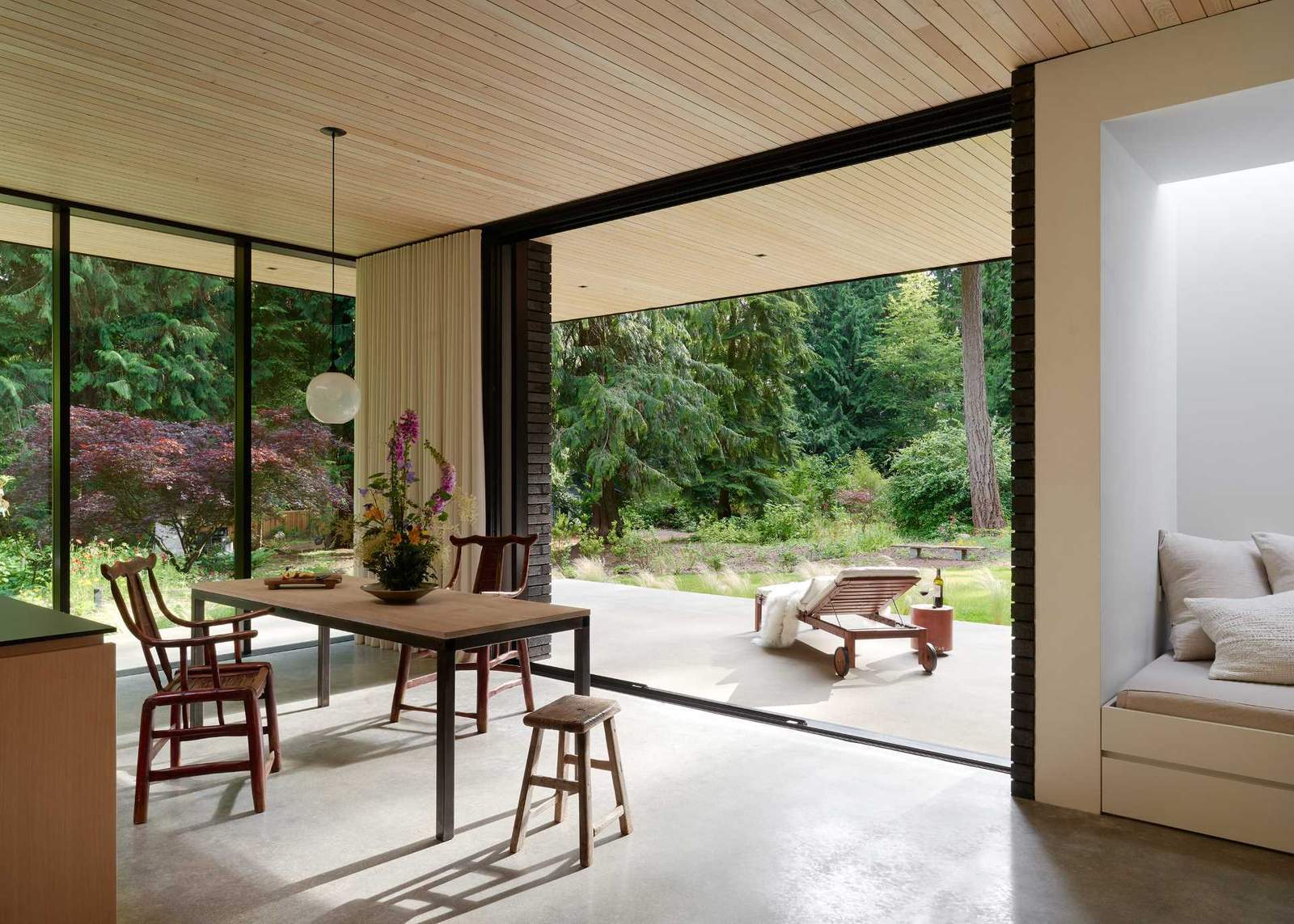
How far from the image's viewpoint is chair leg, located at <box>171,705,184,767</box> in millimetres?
3609

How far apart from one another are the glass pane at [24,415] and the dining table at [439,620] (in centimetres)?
264

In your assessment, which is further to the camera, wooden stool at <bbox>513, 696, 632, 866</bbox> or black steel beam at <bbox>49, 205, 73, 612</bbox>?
black steel beam at <bbox>49, 205, 73, 612</bbox>

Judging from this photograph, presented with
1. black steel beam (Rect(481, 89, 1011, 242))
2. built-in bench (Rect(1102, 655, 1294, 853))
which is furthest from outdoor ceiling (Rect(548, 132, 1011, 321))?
built-in bench (Rect(1102, 655, 1294, 853))

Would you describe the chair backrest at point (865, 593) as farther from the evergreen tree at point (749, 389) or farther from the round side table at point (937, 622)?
the evergreen tree at point (749, 389)

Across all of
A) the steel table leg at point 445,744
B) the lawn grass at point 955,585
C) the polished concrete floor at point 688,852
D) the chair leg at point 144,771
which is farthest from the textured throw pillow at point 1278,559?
the lawn grass at point 955,585

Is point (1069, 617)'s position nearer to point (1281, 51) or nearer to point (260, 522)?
point (1281, 51)

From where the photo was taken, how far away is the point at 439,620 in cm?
328

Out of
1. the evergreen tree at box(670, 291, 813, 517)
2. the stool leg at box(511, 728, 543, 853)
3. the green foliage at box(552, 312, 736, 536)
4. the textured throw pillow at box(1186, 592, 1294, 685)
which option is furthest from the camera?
the evergreen tree at box(670, 291, 813, 517)

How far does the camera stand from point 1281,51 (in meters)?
2.89

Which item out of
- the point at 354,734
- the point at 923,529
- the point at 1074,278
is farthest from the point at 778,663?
the point at 923,529

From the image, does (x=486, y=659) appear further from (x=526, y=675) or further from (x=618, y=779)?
(x=618, y=779)

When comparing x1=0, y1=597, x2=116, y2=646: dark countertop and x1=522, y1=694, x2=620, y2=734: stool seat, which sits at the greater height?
x1=0, y1=597, x2=116, y2=646: dark countertop

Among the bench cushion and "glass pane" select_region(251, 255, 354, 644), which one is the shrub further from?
the bench cushion

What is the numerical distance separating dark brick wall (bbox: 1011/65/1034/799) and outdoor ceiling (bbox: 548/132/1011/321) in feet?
2.20
